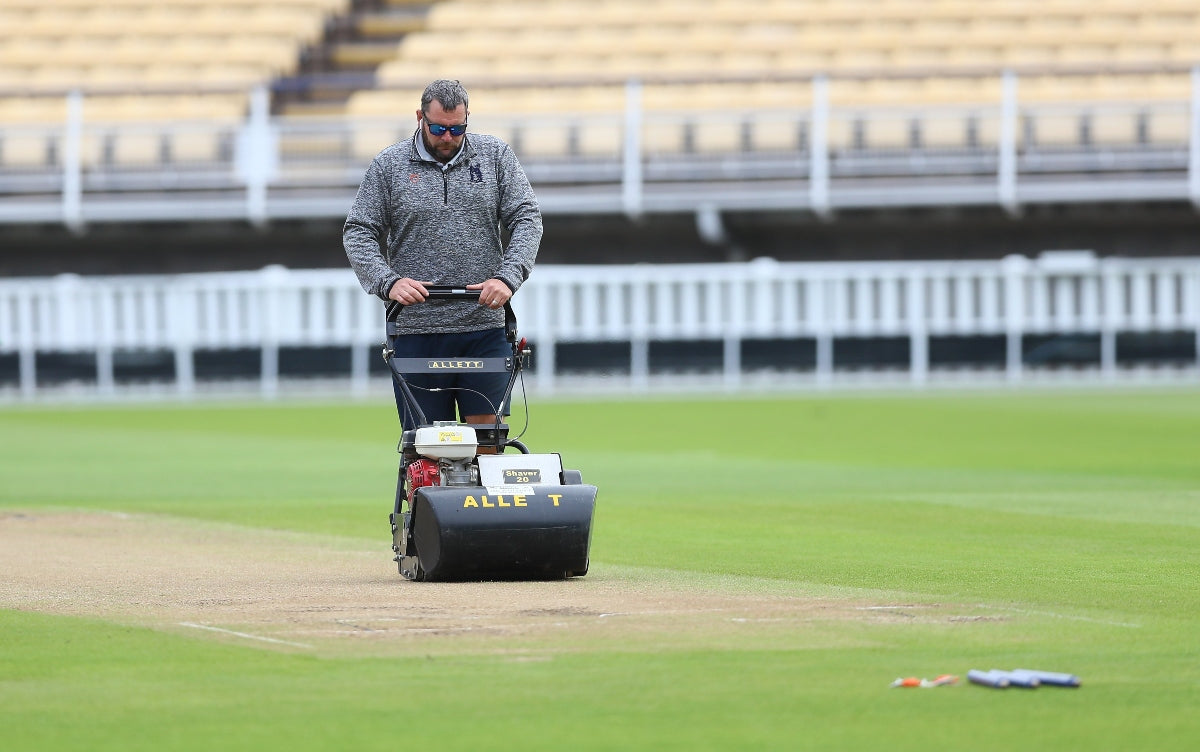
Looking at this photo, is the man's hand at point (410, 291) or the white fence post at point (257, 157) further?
the white fence post at point (257, 157)

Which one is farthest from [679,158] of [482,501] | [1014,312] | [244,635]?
[244,635]

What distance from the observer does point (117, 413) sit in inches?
1019

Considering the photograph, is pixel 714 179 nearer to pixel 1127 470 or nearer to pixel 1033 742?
pixel 1127 470

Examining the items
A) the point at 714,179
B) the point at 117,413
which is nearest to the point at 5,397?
the point at 117,413

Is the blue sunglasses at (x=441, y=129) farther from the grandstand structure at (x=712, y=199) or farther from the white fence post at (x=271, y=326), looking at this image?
the white fence post at (x=271, y=326)

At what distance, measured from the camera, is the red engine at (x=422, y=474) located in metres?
7.75

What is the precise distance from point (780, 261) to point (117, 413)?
1092cm

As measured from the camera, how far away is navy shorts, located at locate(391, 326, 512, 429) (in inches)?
312

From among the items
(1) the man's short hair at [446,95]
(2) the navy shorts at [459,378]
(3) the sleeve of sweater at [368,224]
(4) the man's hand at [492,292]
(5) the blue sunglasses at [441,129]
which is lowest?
(2) the navy shorts at [459,378]

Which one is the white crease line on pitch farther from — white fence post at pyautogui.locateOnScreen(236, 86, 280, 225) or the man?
white fence post at pyautogui.locateOnScreen(236, 86, 280, 225)

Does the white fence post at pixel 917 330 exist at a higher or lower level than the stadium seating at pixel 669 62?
lower

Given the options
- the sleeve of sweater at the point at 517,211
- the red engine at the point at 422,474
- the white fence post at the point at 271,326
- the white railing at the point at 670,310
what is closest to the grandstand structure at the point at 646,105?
the white railing at the point at 670,310

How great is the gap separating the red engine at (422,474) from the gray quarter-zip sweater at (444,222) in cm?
50

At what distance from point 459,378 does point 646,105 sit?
990 inches
